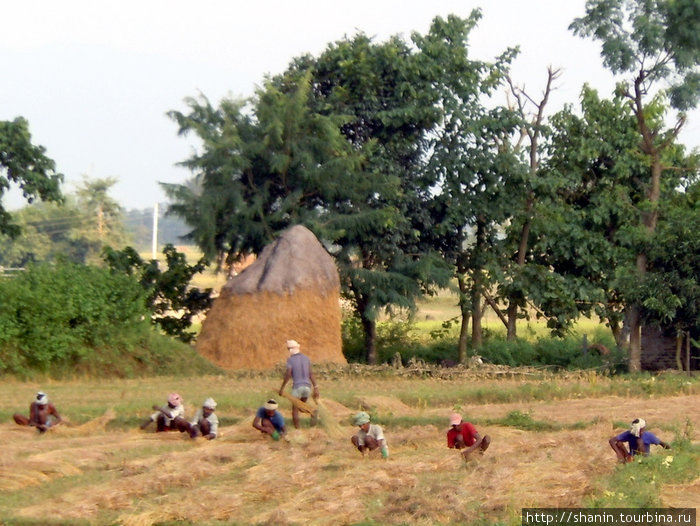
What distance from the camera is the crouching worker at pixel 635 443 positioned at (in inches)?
563

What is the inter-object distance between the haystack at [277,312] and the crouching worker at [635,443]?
12949 mm

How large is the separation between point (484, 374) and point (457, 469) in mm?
12560

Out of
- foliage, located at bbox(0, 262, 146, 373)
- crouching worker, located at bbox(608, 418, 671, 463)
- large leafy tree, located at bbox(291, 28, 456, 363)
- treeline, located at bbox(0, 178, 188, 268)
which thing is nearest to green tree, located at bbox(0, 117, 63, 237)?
foliage, located at bbox(0, 262, 146, 373)

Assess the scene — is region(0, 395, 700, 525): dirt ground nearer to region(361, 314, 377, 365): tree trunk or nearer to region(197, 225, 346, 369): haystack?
region(197, 225, 346, 369): haystack

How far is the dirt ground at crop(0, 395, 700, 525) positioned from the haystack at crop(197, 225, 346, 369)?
8.63 metres

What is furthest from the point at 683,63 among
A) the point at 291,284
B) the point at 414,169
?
the point at 291,284

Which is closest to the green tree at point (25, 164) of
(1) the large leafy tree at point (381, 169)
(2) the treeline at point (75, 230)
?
(1) the large leafy tree at point (381, 169)

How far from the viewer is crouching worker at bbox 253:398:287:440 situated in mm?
16516

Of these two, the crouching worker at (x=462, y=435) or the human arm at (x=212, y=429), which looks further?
the human arm at (x=212, y=429)

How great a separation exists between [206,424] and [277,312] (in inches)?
383

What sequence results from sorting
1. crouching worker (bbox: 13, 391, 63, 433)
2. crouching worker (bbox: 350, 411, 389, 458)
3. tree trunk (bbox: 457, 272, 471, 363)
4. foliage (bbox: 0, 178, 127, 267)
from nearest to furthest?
crouching worker (bbox: 350, 411, 389, 458) < crouching worker (bbox: 13, 391, 63, 433) < tree trunk (bbox: 457, 272, 471, 363) < foliage (bbox: 0, 178, 127, 267)

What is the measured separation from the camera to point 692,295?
27.8 meters

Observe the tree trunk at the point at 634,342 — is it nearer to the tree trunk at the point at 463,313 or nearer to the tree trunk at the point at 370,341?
the tree trunk at the point at 463,313

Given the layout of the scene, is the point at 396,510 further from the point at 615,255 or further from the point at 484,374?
the point at 615,255
